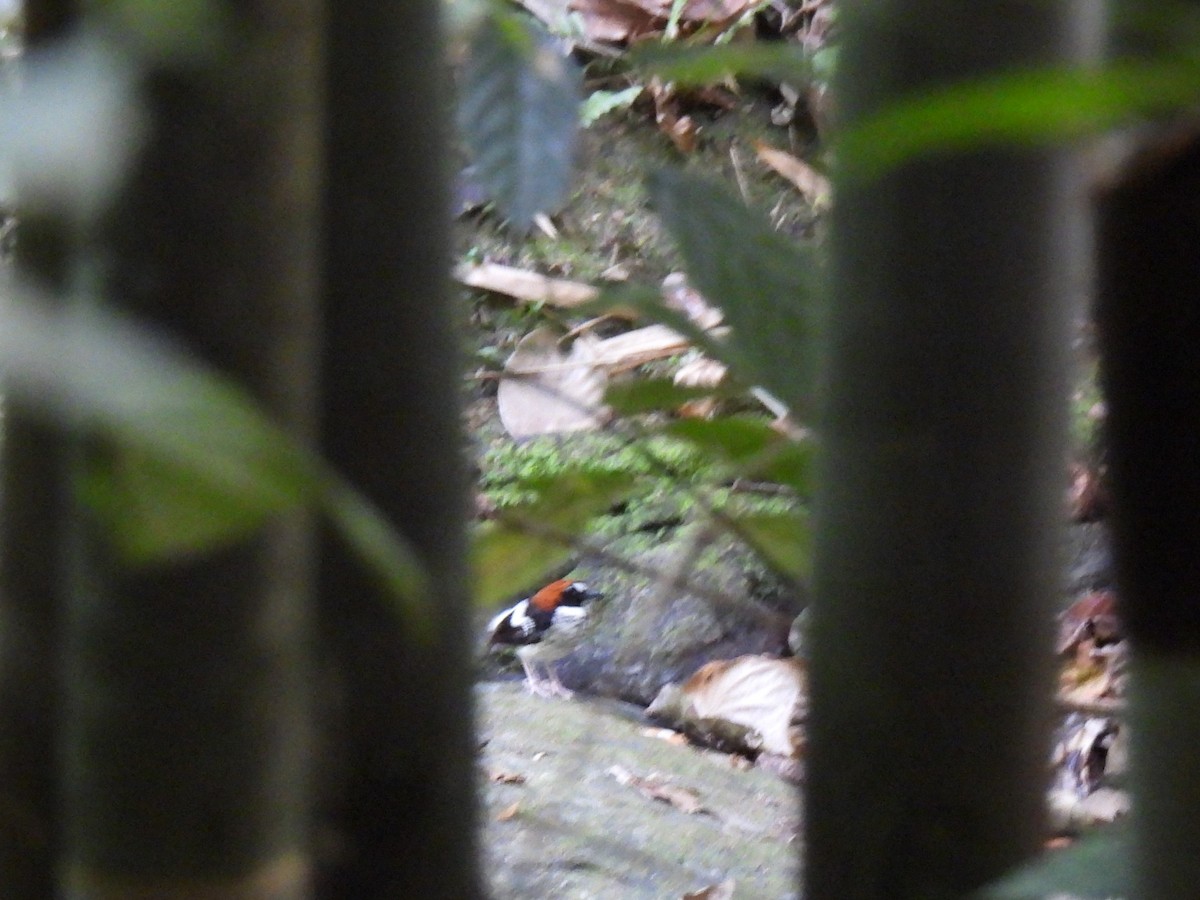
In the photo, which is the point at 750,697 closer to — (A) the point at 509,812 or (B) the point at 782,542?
(A) the point at 509,812

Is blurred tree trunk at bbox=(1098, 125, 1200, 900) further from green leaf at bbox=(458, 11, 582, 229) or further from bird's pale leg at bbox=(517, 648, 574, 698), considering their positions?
bird's pale leg at bbox=(517, 648, 574, 698)

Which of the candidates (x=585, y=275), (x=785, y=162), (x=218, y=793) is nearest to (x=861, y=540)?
(x=218, y=793)

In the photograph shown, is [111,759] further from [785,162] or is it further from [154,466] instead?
[785,162]

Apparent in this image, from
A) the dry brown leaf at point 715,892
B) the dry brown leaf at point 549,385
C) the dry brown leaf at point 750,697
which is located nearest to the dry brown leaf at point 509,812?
the dry brown leaf at point 715,892

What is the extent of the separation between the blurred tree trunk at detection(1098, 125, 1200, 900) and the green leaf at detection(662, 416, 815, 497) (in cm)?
15

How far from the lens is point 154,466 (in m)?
0.21

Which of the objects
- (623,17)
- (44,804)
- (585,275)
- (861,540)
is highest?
(623,17)

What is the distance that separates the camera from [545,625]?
165 centimetres

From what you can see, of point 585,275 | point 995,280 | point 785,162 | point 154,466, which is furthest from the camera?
point 585,275

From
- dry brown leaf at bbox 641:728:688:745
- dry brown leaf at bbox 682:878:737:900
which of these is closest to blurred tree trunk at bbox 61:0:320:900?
dry brown leaf at bbox 682:878:737:900

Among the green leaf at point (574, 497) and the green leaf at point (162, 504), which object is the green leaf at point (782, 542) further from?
the green leaf at point (162, 504)

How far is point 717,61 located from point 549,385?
33 cm

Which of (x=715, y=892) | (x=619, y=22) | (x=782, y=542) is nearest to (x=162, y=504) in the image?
(x=782, y=542)

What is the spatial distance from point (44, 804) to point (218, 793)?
15 centimetres
